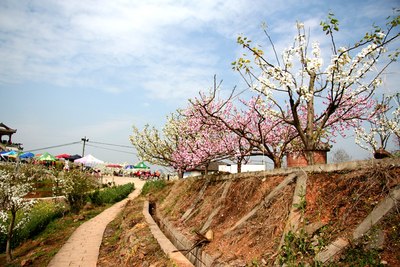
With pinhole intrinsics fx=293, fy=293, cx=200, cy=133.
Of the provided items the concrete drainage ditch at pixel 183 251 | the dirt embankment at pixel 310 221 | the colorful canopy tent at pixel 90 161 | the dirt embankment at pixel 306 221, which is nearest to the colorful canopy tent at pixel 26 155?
the colorful canopy tent at pixel 90 161

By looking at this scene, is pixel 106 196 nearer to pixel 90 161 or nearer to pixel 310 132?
pixel 90 161

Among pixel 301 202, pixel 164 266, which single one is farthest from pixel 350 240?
pixel 164 266

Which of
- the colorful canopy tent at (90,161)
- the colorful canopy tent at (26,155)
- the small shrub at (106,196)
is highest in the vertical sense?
the colorful canopy tent at (26,155)

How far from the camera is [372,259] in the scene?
2889 mm

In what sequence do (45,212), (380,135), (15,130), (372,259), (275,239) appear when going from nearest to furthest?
(372,259)
(275,239)
(380,135)
(45,212)
(15,130)

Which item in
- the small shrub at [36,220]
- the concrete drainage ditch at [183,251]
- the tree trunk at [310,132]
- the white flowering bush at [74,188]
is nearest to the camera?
the concrete drainage ditch at [183,251]

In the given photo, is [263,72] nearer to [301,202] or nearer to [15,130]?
[301,202]

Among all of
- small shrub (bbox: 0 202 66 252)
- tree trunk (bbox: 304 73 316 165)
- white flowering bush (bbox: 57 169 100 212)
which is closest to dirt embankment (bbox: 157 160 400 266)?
tree trunk (bbox: 304 73 316 165)

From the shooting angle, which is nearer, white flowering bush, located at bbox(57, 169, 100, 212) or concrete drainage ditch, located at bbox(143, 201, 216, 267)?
concrete drainage ditch, located at bbox(143, 201, 216, 267)

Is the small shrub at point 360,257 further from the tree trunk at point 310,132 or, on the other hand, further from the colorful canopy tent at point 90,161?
the colorful canopy tent at point 90,161

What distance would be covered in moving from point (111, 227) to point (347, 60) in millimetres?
11405

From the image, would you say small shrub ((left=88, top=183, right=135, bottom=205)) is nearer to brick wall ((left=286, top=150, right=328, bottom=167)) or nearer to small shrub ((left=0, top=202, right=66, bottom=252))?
small shrub ((left=0, top=202, right=66, bottom=252))

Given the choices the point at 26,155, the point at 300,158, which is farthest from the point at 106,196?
the point at 26,155

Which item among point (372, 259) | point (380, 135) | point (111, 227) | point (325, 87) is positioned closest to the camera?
point (372, 259)
